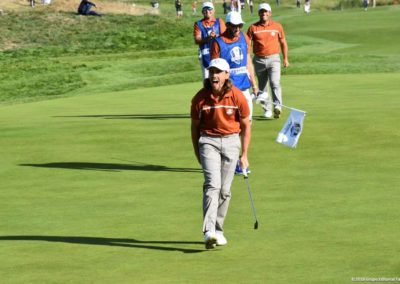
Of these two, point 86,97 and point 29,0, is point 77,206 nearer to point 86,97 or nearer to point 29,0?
point 86,97

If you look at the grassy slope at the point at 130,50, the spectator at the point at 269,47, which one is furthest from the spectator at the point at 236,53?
the grassy slope at the point at 130,50

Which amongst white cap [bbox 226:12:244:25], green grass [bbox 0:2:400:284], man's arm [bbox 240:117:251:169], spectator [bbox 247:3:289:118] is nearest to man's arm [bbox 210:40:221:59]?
white cap [bbox 226:12:244:25]

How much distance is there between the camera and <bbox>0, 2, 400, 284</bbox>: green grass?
10.9 m

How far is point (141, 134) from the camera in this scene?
20.6 meters

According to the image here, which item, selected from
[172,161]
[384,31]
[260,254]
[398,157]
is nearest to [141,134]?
[172,161]

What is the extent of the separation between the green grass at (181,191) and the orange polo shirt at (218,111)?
4.04 feet

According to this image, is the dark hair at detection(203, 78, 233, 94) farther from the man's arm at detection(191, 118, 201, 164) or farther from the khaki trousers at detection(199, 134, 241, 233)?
the khaki trousers at detection(199, 134, 241, 233)

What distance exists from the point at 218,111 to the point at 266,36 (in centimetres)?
1030

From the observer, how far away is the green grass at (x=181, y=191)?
10.9 metres

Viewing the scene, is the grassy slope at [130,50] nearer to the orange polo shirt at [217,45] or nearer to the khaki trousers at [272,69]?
the khaki trousers at [272,69]

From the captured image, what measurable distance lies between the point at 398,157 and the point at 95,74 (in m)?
22.6

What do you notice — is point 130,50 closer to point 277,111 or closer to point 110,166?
point 277,111

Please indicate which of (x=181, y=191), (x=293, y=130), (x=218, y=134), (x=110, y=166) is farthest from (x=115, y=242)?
(x=110, y=166)

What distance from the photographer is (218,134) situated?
11758mm
